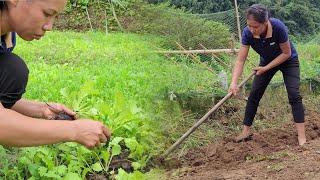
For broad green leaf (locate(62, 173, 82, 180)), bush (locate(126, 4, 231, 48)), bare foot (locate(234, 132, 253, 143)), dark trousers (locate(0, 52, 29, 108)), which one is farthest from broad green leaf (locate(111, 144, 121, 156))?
bush (locate(126, 4, 231, 48))

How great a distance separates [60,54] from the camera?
8.87 m

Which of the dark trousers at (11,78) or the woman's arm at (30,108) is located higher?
the dark trousers at (11,78)

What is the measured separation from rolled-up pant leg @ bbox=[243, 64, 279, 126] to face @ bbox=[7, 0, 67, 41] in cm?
333

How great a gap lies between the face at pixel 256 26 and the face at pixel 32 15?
289 cm

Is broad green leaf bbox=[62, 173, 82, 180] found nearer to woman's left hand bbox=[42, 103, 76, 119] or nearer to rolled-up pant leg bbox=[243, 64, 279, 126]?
woman's left hand bbox=[42, 103, 76, 119]

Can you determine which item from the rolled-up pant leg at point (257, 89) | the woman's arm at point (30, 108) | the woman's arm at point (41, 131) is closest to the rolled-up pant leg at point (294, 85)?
the rolled-up pant leg at point (257, 89)

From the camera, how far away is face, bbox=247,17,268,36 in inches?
195

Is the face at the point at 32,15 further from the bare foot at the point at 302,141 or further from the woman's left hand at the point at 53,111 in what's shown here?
the bare foot at the point at 302,141

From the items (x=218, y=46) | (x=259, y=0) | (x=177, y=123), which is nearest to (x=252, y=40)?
(x=177, y=123)

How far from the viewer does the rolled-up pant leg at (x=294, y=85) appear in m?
5.18

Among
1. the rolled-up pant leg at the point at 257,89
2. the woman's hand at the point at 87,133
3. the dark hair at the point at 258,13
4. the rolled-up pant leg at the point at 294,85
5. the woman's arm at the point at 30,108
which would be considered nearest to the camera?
the woman's hand at the point at 87,133

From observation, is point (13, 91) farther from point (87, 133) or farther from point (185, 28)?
point (185, 28)

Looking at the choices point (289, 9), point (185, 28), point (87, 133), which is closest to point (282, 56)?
point (87, 133)

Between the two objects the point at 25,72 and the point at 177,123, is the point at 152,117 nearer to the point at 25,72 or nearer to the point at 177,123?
the point at 177,123
